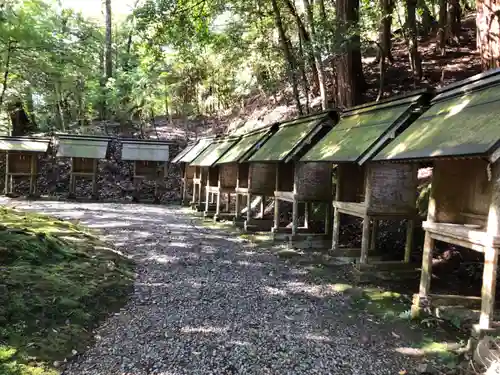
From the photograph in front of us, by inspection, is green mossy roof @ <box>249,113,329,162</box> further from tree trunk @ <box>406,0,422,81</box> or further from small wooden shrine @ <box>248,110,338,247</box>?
tree trunk @ <box>406,0,422,81</box>

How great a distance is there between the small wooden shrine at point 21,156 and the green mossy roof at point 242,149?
A: 32.0ft

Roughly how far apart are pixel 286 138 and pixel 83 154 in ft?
39.8

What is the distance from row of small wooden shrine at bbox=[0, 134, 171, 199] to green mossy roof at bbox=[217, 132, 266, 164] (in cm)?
708

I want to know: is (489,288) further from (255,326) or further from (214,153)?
(214,153)

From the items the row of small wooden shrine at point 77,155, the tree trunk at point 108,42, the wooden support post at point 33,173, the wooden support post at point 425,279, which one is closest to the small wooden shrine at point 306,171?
the wooden support post at point 425,279

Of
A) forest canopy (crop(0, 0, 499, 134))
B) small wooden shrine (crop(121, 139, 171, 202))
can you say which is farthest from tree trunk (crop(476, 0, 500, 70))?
small wooden shrine (crop(121, 139, 171, 202))

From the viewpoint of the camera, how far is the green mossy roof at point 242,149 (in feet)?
36.8

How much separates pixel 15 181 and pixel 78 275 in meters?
17.2

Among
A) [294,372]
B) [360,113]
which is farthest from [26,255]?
[360,113]

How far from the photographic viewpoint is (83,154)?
1792 centimetres

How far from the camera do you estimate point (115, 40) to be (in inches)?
1246

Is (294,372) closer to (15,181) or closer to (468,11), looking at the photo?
(15,181)

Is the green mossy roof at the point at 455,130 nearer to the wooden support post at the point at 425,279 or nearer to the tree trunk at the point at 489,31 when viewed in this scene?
the wooden support post at the point at 425,279

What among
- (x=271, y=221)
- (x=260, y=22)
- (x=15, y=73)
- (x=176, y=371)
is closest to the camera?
(x=176, y=371)
